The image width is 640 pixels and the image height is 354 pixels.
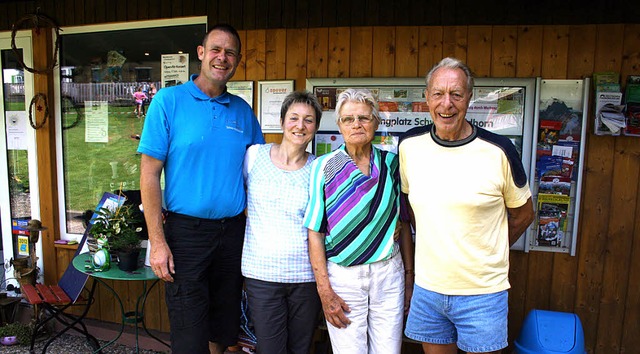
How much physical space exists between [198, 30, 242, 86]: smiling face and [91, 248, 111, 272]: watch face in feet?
4.44

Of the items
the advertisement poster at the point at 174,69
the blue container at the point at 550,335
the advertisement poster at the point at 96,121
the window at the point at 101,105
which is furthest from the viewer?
the advertisement poster at the point at 96,121

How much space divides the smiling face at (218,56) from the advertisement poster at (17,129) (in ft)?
8.42

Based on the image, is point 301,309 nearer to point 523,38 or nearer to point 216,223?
point 216,223

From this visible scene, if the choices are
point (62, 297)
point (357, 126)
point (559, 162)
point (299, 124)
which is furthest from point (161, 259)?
point (559, 162)

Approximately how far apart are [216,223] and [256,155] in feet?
1.25

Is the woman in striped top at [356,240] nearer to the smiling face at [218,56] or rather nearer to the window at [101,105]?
the smiling face at [218,56]

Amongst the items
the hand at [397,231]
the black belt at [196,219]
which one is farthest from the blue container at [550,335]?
the black belt at [196,219]

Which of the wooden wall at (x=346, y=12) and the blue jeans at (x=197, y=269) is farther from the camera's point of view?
the wooden wall at (x=346, y=12)

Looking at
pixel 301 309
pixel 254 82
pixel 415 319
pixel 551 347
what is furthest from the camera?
pixel 254 82

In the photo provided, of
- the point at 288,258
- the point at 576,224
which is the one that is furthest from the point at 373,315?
the point at 576,224

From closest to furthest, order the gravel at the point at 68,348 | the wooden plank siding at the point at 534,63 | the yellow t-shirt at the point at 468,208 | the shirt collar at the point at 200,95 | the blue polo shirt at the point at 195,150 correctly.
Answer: the yellow t-shirt at the point at 468,208 → the blue polo shirt at the point at 195,150 → the shirt collar at the point at 200,95 → the wooden plank siding at the point at 534,63 → the gravel at the point at 68,348

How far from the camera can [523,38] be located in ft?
A: 8.36

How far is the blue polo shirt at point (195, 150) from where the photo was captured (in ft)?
6.24

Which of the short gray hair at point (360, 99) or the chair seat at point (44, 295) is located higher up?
the short gray hair at point (360, 99)
